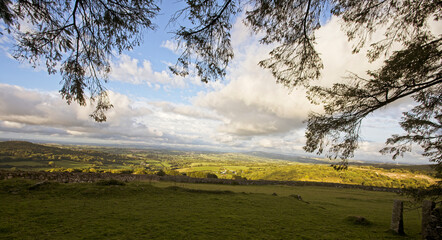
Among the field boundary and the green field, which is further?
the green field

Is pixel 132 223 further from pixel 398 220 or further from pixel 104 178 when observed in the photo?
pixel 104 178

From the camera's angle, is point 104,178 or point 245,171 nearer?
point 104,178

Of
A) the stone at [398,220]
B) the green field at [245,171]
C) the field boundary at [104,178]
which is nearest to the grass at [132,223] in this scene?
the stone at [398,220]

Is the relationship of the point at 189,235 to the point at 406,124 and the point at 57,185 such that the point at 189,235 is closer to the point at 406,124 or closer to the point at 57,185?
the point at 406,124

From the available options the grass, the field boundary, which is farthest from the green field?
the grass

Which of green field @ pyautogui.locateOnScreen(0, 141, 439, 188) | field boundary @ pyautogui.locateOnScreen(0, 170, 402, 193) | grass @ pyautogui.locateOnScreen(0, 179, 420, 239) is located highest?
grass @ pyautogui.locateOnScreen(0, 179, 420, 239)

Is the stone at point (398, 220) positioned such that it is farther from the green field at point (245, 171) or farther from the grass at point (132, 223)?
the green field at point (245, 171)

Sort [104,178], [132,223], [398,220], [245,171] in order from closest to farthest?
[132,223] → [398,220] → [104,178] → [245,171]

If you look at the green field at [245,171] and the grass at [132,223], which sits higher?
the grass at [132,223]

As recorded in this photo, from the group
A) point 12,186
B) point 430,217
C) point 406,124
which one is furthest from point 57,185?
point 406,124

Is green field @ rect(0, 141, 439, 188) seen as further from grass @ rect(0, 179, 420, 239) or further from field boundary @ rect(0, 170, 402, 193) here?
grass @ rect(0, 179, 420, 239)

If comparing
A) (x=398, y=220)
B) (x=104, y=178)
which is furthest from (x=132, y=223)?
(x=104, y=178)

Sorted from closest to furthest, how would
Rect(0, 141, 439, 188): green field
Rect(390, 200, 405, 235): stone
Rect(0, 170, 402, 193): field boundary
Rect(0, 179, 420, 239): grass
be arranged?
1. Rect(0, 179, 420, 239): grass
2. Rect(390, 200, 405, 235): stone
3. Rect(0, 170, 402, 193): field boundary
4. Rect(0, 141, 439, 188): green field

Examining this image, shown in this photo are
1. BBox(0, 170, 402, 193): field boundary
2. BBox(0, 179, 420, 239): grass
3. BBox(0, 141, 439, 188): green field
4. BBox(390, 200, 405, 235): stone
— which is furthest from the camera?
BBox(0, 141, 439, 188): green field
